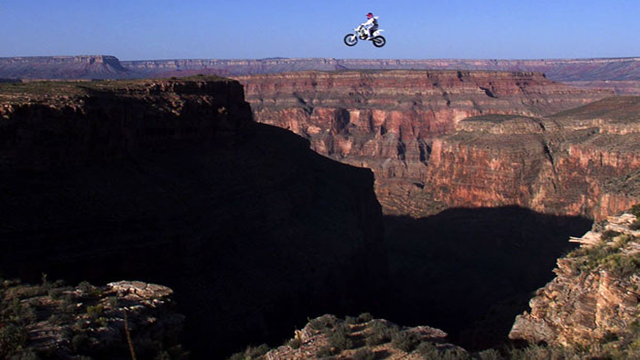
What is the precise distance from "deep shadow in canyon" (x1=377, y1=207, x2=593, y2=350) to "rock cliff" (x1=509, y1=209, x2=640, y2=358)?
1155 cm

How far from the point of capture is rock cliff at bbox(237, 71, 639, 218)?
60000mm

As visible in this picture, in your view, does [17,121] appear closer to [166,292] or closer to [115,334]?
[166,292]

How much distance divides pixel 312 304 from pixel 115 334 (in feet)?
60.4

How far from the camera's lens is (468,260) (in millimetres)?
57062

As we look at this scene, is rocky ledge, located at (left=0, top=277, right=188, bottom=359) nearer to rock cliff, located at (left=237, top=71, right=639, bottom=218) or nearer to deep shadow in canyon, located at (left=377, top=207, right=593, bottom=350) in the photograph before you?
deep shadow in canyon, located at (left=377, top=207, right=593, bottom=350)

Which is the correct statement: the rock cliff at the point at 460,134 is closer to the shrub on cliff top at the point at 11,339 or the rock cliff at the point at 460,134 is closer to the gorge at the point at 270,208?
the gorge at the point at 270,208

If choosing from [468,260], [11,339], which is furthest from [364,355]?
[468,260]

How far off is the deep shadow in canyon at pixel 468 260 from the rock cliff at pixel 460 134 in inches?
89.2

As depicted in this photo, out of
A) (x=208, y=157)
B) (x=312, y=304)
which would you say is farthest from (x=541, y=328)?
(x=208, y=157)

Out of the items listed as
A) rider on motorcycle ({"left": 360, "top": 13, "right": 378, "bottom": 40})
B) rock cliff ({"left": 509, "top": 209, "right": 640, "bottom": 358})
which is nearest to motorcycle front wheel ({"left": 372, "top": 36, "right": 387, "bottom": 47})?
rider on motorcycle ({"left": 360, "top": 13, "right": 378, "bottom": 40})

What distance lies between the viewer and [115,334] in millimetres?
17219

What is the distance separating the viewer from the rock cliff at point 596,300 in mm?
18484

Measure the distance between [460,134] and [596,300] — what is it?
5521 cm

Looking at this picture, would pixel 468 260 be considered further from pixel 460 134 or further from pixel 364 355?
pixel 364 355
